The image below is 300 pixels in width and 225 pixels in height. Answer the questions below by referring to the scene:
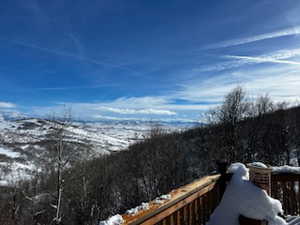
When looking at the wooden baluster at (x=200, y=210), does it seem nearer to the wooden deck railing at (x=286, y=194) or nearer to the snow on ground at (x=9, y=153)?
the wooden deck railing at (x=286, y=194)

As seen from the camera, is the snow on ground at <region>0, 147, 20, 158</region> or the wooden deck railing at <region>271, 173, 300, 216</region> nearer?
the wooden deck railing at <region>271, 173, 300, 216</region>

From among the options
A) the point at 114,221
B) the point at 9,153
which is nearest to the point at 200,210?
the point at 114,221

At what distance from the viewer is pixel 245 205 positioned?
3053 millimetres

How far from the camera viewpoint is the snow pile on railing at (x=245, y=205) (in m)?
3.02

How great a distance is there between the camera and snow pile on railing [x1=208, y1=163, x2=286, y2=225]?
119 inches

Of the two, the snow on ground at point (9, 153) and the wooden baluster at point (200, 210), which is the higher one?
the wooden baluster at point (200, 210)

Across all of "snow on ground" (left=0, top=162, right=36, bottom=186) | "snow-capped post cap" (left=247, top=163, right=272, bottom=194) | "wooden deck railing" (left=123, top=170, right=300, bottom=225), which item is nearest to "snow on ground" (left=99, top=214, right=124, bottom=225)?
"wooden deck railing" (left=123, top=170, right=300, bottom=225)

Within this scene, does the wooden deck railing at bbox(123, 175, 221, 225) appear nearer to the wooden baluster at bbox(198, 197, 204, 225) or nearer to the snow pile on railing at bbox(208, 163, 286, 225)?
the wooden baluster at bbox(198, 197, 204, 225)

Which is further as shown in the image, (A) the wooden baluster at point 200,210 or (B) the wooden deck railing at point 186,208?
(A) the wooden baluster at point 200,210

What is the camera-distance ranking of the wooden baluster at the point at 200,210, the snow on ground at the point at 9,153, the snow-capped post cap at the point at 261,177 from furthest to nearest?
the snow on ground at the point at 9,153, the snow-capped post cap at the point at 261,177, the wooden baluster at the point at 200,210

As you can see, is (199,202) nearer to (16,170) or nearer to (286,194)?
(286,194)

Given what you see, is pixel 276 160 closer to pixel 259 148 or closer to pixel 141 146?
pixel 259 148

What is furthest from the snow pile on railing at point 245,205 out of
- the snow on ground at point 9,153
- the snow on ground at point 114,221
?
the snow on ground at point 9,153

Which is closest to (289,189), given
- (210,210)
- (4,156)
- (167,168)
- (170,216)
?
(210,210)
